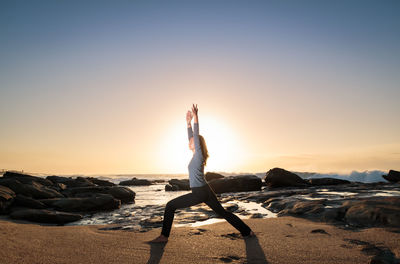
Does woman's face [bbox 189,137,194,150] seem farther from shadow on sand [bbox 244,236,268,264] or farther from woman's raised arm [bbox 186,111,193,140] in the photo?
shadow on sand [bbox 244,236,268,264]

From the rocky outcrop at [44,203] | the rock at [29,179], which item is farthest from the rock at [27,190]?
the rock at [29,179]

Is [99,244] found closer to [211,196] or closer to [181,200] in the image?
[181,200]

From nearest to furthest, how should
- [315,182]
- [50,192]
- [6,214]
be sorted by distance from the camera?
[6,214] → [50,192] → [315,182]

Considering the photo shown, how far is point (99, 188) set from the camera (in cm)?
1698

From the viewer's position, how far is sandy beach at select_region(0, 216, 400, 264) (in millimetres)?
3879

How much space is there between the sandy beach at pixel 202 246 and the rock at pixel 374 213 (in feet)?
2.31

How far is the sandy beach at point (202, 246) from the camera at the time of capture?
3879mm

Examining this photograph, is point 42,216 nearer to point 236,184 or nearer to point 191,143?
point 191,143

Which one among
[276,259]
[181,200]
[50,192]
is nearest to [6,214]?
[50,192]

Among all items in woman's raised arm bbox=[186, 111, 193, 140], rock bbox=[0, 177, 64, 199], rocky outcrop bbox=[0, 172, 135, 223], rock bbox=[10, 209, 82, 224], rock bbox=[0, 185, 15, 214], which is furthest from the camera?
rock bbox=[0, 177, 64, 199]

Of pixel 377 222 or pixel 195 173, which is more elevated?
pixel 195 173

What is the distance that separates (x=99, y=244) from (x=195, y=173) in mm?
2091

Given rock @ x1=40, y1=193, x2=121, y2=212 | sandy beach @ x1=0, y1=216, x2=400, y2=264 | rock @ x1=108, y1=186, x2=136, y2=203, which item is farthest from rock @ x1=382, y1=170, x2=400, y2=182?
rock @ x1=40, y1=193, x2=121, y2=212

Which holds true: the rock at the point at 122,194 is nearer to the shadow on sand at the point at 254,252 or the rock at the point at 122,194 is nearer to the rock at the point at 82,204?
the rock at the point at 82,204
